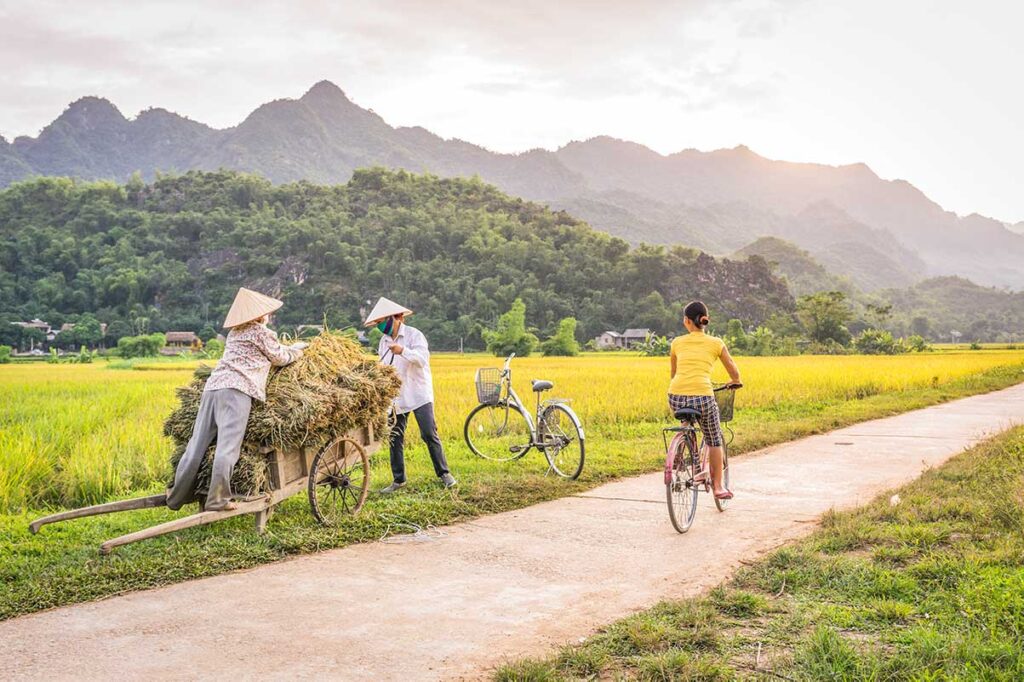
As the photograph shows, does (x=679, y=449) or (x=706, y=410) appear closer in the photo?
(x=679, y=449)

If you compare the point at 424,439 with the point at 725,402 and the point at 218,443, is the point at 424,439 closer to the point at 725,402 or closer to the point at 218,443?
the point at 218,443

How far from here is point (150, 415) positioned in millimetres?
11898

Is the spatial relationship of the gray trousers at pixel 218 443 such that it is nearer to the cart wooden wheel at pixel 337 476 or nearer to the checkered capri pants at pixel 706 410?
the cart wooden wheel at pixel 337 476

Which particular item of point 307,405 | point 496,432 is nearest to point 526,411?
point 496,432

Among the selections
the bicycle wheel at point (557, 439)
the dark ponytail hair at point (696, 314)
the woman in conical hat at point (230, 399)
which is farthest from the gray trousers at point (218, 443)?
the bicycle wheel at point (557, 439)

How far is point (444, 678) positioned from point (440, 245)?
83.1m

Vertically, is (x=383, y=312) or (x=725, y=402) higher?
(x=383, y=312)

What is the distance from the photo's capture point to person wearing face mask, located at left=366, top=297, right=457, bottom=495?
22.8ft

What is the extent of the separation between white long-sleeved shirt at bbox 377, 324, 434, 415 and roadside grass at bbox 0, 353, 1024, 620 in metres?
0.76

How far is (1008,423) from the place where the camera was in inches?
477

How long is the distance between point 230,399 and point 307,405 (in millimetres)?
489

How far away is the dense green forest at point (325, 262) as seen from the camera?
68.1m

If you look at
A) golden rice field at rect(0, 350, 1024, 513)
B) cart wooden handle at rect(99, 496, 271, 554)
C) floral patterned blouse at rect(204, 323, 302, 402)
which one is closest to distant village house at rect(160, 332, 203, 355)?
golden rice field at rect(0, 350, 1024, 513)

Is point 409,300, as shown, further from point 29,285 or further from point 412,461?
point 412,461
